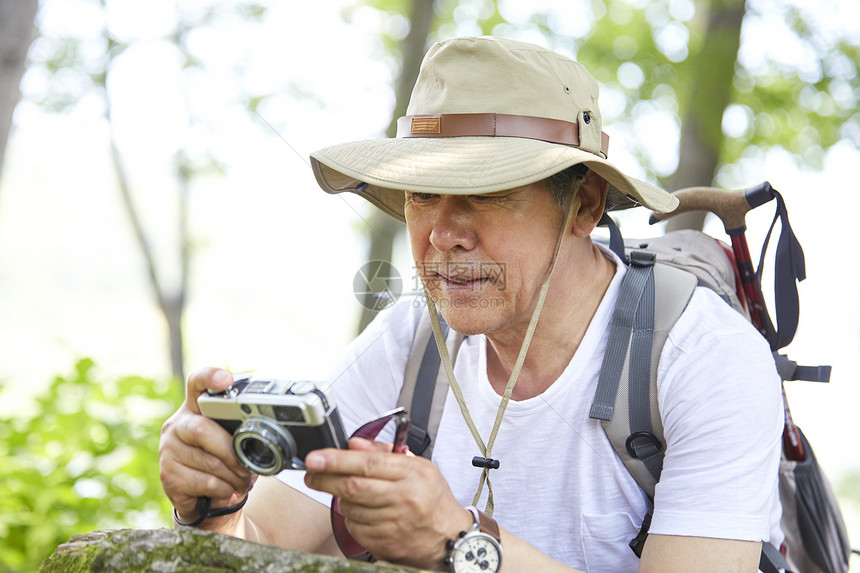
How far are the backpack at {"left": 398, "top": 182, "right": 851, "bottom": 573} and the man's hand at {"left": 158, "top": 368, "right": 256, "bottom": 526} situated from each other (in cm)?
86

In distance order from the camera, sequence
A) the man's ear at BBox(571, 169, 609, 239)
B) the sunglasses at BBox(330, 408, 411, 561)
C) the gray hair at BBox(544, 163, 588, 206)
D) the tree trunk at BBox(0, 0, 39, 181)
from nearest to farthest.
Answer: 1. the sunglasses at BBox(330, 408, 411, 561)
2. the gray hair at BBox(544, 163, 588, 206)
3. the man's ear at BBox(571, 169, 609, 239)
4. the tree trunk at BBox(0, 0, 39, 181)

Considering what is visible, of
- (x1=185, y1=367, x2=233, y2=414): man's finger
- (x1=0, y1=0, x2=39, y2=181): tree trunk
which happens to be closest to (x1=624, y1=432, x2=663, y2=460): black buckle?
(x1=185, y1=367, x2=233, y2=414): man's finger

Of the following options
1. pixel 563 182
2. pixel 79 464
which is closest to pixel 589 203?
pixel 563 182

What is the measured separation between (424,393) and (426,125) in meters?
0.94

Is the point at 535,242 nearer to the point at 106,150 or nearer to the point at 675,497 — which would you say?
the point at 675,497

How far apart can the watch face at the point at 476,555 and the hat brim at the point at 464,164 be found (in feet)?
2.77

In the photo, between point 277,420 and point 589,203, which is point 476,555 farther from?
point 589,203

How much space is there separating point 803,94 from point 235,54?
6571 mm

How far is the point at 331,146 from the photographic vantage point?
7.30ft

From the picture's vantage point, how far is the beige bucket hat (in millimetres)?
1889

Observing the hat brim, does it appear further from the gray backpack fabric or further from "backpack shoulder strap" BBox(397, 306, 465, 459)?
"backpack shoulder strap" BBox(397, 306, 465, 459)

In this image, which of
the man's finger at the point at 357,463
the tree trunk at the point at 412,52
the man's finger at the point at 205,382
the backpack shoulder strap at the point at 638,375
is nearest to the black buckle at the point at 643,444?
the backpack shoulder strap at the point at 638,375

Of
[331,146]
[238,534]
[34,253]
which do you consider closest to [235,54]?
[34,253]

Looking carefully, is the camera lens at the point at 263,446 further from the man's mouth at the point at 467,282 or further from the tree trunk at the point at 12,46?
the tree trunk at the point at 12,46
